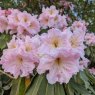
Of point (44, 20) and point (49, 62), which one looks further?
point (44, 20)

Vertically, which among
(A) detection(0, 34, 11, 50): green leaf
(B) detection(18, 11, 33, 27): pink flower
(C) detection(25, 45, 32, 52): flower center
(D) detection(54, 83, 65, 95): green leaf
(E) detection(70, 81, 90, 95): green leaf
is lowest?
(A) detection(0, 34, 11, 50): green leaf

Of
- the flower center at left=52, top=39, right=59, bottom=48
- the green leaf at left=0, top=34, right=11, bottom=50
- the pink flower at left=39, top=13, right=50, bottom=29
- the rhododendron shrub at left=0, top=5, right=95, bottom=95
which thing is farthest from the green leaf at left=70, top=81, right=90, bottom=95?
the pink flower at left=39, top=13, right=50, bottom=29

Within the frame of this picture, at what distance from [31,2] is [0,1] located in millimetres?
728

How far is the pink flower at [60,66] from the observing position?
1.82 metres

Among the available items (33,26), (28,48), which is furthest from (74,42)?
(33,26)

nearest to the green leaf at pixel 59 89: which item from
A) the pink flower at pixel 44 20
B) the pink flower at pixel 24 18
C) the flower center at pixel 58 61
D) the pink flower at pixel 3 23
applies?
the flower center at pixel 58 61

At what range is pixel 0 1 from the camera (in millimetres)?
5805

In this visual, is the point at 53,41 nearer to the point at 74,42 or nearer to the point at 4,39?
the point at 74,42

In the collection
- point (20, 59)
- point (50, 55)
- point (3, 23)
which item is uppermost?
point (50, 55)

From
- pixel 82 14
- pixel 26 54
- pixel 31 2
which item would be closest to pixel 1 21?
pixel 26 54

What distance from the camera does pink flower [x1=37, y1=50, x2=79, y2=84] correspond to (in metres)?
1.82

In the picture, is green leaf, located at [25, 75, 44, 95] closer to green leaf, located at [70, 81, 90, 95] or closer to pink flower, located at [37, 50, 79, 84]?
pink flower, located at [37, 50, 79, 84]

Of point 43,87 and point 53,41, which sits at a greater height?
point 53,41

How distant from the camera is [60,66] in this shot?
1.87 m
